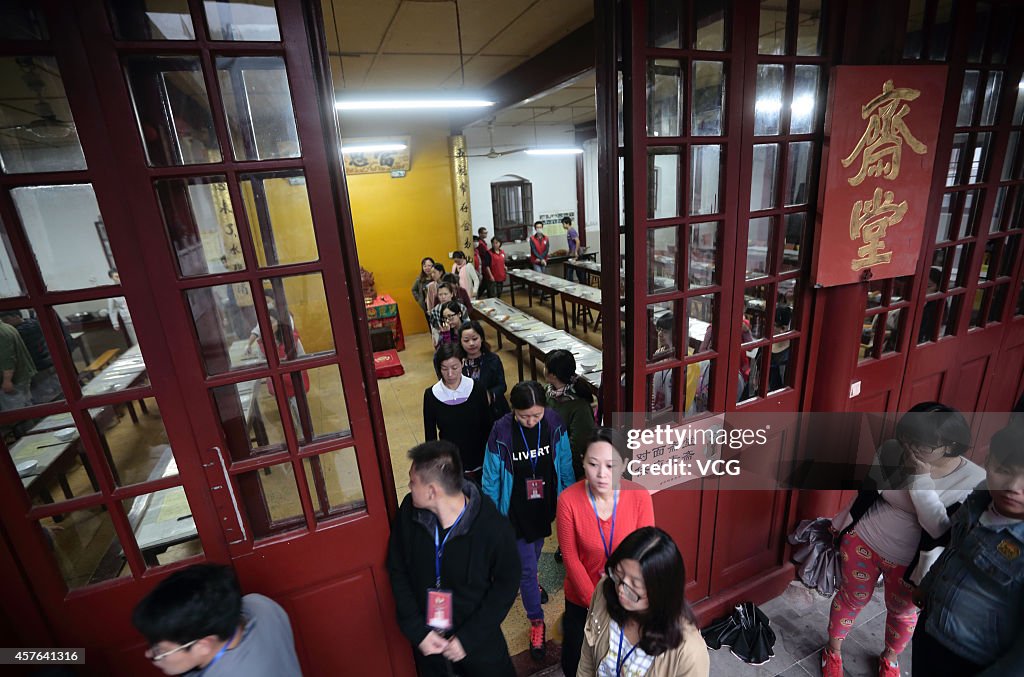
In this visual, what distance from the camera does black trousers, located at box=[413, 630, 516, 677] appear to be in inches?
82.0

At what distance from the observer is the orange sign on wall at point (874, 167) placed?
2.34 meters

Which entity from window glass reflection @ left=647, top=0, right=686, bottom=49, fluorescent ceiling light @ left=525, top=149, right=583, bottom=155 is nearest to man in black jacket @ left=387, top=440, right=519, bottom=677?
window glass reflection @ left=647, top=0, right=686, bottom=49

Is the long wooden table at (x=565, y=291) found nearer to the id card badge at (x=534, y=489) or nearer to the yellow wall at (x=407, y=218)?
the yellow wall at (x=407, y=218)

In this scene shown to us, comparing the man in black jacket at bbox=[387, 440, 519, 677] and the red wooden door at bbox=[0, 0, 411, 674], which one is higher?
the red wooden door at bbox=[0, 0, 411, 674]

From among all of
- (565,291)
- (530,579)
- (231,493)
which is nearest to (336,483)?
(231,493)

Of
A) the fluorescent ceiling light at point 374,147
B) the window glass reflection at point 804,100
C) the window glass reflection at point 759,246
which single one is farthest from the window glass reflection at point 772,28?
the fluorescent ceiling light at point 374,147

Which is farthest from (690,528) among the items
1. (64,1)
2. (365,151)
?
(365,151)

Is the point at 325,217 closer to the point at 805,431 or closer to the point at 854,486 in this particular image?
the point at 805,431

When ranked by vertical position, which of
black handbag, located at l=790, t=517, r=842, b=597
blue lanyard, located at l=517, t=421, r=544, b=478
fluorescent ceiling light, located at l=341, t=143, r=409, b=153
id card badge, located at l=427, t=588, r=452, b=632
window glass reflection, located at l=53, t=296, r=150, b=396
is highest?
fluorescent ceiling light, located at l=341, t=143, r=409, b=153

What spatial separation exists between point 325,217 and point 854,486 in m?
3.36

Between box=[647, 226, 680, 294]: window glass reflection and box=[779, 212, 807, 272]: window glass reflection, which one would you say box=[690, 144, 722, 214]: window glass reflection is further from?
box=[779, 212, 807, 272]: window glass reflection

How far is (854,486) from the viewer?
9.81 feet

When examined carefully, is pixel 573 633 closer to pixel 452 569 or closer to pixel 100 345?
pixel 452 569

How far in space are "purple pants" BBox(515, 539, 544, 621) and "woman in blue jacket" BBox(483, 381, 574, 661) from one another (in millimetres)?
53
